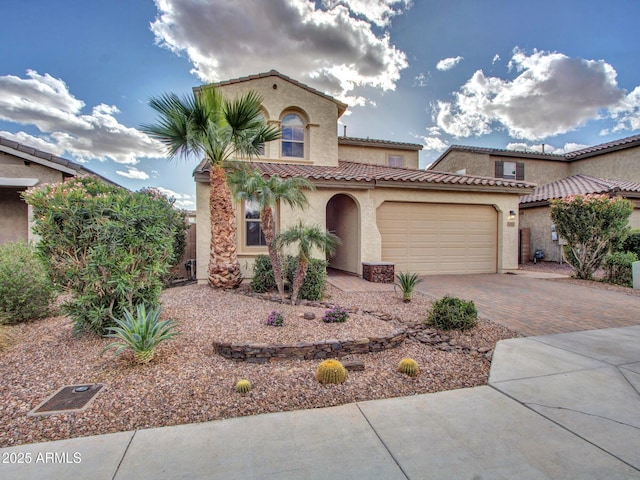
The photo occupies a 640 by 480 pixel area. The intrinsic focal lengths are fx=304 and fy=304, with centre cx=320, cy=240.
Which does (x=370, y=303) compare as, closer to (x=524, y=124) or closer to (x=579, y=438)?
(x=579, y=438)

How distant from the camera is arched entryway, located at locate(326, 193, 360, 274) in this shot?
11.3 metres

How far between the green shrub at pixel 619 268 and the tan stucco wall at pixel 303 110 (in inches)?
414

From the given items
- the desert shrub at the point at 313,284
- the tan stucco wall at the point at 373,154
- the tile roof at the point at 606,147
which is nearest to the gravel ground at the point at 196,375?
the desert shrub at the point at 313,284

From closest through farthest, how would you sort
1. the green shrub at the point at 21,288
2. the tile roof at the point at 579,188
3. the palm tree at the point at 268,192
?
the green shrub at the point at 21,288
the palm tree at the point at 268,192
the tile roof at the point at 579,188

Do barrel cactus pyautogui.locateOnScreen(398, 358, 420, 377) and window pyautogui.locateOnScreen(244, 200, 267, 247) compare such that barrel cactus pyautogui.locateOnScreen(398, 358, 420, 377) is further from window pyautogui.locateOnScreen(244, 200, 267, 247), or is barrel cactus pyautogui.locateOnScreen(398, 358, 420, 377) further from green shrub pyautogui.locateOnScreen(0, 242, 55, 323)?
window pyautogui.locateOnScreen(244, 200, 267, 247)

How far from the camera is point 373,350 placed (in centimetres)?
475

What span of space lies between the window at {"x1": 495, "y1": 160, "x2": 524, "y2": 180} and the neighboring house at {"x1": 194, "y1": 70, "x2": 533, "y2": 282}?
347 inches

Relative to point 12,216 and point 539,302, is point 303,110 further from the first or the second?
point 12,216

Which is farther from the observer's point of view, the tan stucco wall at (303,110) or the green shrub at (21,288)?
the tan stucco wall at (303,110)

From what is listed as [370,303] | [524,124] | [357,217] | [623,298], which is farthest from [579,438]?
[524,124]

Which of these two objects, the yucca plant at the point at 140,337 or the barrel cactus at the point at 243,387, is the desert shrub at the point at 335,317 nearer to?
the barrel cactus at the point at 243,387

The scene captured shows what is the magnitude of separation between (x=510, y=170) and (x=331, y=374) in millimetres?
21856

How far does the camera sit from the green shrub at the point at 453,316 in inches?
219

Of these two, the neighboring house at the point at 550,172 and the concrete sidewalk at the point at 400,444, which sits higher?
the neighboring house at the point at 550,172
